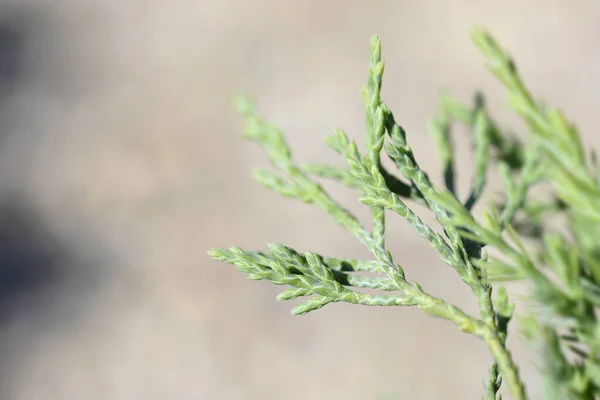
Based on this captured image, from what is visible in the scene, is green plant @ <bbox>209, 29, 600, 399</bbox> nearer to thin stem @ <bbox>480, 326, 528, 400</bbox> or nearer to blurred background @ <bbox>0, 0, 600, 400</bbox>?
thin stem @ <bbox>480, 326, 528, 400</bbox>

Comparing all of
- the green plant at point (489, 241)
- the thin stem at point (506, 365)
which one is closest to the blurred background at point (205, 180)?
the green plant at point (489, 241)

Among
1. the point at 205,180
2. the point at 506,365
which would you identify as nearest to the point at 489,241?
the point at 506,365

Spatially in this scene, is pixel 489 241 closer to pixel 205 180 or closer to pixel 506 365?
pixel 506 365

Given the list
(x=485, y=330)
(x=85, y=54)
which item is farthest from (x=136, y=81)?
(x=485, y=330)

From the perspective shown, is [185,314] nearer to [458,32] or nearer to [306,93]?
[306,93]

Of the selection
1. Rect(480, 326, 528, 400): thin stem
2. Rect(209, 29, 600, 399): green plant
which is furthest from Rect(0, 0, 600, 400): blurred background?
Rect(480, 326, 528, 400): thin stem
